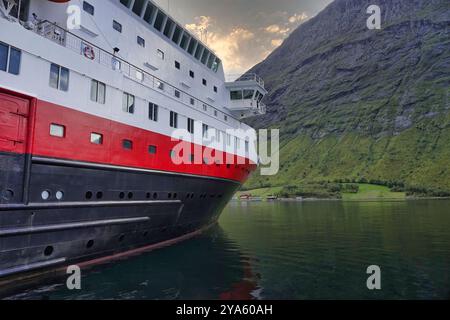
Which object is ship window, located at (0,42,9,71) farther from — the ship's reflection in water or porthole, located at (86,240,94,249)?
the ship's reflection in water

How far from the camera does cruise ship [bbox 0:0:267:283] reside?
407 inches

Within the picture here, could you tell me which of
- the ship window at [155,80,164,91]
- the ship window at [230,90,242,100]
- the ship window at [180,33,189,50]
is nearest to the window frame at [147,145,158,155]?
the ship window at [155,80,164,91]

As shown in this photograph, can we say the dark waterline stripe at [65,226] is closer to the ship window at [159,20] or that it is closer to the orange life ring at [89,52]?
the orange life ring at [89,52]

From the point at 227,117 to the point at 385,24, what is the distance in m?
198

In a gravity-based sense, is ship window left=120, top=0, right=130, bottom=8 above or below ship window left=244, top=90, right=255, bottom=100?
above

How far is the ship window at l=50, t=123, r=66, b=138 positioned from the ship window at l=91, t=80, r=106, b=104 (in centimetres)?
183

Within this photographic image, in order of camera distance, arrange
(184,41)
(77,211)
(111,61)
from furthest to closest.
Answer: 1. (184,41)
2. (111,61)
3. (77,211)

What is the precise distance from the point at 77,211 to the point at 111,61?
6677 mm

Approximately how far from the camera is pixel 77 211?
1189 centimetres

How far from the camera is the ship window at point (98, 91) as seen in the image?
12.9 m

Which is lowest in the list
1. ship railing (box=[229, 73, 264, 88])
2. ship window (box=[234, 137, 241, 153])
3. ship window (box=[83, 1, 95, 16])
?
ship window (box=[234, 137, 241, 153])

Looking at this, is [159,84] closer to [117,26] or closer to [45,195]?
[117,26]

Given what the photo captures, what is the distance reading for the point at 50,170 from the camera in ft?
36.3

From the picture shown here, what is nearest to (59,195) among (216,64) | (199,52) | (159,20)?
(159,20)
